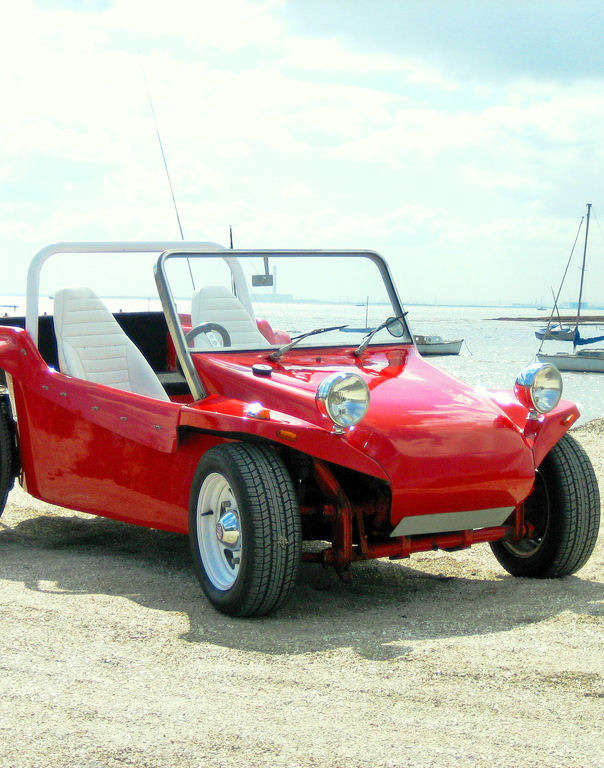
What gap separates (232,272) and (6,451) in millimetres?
1750

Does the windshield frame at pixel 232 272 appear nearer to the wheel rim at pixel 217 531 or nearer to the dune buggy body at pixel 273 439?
the dune buggy body at pixel 273 439

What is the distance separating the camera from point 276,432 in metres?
4.54

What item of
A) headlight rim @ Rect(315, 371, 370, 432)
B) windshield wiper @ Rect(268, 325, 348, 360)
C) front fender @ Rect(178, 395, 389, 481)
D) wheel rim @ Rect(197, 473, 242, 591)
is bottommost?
wheel rim @ Rect(197, 473, 242, 591)

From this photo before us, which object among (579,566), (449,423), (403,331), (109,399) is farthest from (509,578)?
(109,399)

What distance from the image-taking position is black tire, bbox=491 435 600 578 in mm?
5172

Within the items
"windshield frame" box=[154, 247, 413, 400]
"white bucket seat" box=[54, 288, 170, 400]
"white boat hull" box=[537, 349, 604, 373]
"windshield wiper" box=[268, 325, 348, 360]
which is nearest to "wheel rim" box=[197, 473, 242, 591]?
"windshield frame" box=[154, 247, 413, 400]

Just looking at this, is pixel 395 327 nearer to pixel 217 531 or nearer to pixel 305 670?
pixel 217 531

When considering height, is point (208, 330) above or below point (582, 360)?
above

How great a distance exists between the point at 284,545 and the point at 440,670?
0.96 metres

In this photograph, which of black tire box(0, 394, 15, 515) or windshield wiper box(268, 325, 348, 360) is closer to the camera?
windshield wiper box(268, 325, 348, 360)

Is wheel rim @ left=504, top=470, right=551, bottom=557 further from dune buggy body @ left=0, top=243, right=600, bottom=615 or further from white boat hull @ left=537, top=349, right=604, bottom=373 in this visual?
white boat hull @ left=537, top=349, right=604, bottom=373

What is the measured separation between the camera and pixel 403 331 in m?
6.09

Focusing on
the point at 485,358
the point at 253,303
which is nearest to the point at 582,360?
the point at 485,358

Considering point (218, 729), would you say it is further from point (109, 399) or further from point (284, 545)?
point (109, 399)
